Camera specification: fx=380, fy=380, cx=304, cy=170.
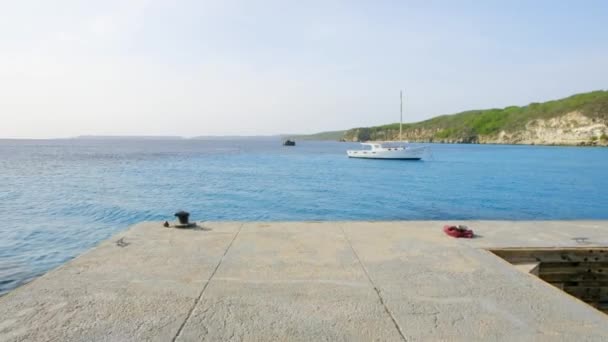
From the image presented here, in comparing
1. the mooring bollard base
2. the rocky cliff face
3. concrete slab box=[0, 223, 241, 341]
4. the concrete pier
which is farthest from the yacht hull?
the rocky cliff face

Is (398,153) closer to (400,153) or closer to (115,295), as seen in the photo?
(400,153)

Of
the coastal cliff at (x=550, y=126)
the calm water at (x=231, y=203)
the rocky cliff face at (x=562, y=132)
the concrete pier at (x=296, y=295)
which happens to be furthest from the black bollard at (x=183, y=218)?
the coastal cliff at (x=550, y=126)

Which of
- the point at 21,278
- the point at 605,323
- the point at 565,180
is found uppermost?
the point at 605,323

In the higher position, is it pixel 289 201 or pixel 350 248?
pixel 350 248

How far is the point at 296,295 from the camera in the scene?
4309 millimetres

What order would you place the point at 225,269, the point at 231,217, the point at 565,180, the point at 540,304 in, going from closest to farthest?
the point at 540,304 → the point at 225,269 → the point at 231,217 → the point at 565,180

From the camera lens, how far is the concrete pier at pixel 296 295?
3.49 metres

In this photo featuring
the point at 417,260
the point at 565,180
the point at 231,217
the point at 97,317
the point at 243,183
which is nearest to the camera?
the point at 97,317

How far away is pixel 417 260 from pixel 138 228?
17.7 ft

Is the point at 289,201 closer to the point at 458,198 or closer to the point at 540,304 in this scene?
the point at 458,198

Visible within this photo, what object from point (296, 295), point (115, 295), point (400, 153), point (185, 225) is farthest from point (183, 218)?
point (400, 153)

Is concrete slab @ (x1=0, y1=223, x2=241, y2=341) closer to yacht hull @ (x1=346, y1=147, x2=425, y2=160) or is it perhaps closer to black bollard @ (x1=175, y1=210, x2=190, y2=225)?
black bollard @ (x1=175, y1=210, x2=190, y2=225)

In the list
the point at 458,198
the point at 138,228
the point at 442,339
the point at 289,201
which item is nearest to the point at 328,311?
the point at 442,339

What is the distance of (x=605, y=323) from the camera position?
373 cm
